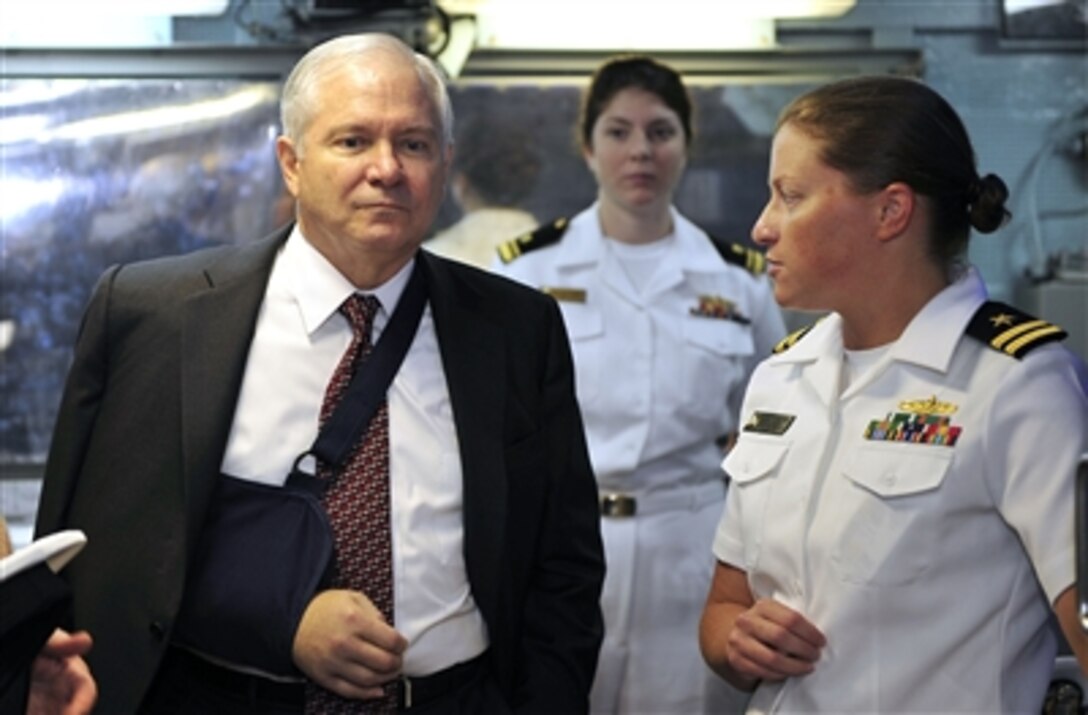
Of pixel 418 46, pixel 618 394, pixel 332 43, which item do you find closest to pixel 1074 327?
pixel 618 394

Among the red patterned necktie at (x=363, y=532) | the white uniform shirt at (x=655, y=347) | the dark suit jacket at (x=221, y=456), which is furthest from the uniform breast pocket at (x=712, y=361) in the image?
the red patterned necktie at (x=363, y=532)

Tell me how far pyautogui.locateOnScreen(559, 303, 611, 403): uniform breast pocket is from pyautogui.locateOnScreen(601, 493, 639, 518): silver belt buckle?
0.81 ft

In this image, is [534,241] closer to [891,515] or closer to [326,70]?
[326,70]

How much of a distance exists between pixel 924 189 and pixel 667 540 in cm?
164

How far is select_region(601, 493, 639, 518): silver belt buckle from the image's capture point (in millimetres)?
3941

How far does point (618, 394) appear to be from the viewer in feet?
13.2

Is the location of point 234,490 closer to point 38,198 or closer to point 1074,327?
point 38,198

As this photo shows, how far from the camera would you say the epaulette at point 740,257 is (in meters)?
4.29

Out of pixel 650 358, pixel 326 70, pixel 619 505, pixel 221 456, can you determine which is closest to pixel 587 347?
pixel 650 358

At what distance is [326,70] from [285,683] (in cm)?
96

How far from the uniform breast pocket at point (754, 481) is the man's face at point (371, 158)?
63cm

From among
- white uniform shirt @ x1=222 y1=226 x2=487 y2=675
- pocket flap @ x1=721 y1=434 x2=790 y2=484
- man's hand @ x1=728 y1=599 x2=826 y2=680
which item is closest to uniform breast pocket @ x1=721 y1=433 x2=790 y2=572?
pocket flap @ x1=721 y1=434 x2=790 y2=484

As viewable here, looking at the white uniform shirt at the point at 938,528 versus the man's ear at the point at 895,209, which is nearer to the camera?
the white uniform shirt at the point at 938,528

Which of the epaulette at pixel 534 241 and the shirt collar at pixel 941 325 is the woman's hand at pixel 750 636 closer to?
the shirt collar at pixel 941 325
